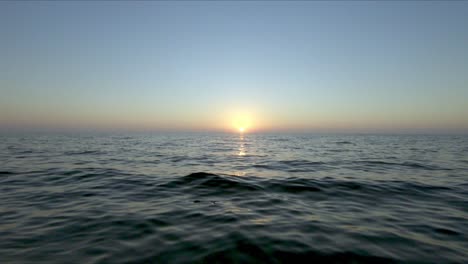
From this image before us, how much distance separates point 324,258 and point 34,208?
27.4 ft

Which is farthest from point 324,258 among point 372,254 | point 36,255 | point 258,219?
point 36,255

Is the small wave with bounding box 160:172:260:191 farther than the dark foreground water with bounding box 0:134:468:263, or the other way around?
the small wave with bounding box 160:172:260:191

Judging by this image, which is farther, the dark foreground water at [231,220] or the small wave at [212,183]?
the small wave at [212,183]

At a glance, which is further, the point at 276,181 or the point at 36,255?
the point at 276,181

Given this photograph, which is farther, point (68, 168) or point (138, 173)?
point (68, 168)

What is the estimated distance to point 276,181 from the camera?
1102 centimetres

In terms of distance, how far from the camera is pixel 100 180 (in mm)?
11117

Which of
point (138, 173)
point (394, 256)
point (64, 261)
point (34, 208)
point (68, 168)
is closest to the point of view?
point (64, 261)

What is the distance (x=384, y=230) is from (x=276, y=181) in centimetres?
570

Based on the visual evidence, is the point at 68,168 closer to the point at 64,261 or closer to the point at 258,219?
the point at 64,261

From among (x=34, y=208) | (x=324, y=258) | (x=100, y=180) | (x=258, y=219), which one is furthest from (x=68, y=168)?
(x=324, y=258)

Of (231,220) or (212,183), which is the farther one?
(212,183)

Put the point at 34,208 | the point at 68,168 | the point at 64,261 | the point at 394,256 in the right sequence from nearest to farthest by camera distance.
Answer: the point at 64,261 → the point at 394,256 → the point at 34,208 → the point at 68,168

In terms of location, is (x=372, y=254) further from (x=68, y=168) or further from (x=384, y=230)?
(x=68, y=168)
